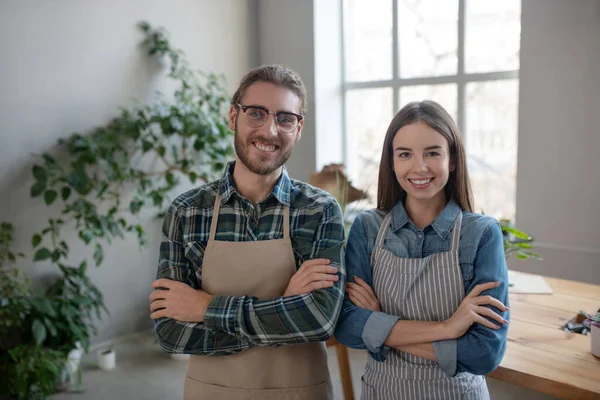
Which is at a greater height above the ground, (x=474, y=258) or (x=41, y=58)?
(x=41, y=58)

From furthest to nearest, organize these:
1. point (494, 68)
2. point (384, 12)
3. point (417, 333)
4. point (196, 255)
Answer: point (384, 12) → point (494, 68) → point (196, 255) → point (417, 333)

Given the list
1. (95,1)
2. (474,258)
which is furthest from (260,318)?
(95,1)

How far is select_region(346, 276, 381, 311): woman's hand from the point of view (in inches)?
56.1

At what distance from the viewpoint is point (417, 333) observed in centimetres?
133

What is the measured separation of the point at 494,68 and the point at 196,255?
2865 mm

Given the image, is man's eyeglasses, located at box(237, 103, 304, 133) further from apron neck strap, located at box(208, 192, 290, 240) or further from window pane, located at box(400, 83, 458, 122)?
window pane, located at box(400, 83, 458, 122)

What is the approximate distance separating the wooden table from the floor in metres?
1.06

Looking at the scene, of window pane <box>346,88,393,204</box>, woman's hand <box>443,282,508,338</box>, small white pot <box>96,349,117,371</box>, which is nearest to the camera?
woman's hand <box>443,282,508,338</box>

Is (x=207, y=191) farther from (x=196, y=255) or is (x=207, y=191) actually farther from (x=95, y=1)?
(x=95, y=1)

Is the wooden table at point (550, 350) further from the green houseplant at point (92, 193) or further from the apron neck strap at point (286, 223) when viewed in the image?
the green houseplant at point (92, 193)

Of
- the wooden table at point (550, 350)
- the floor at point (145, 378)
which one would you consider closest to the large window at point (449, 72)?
the floor at point (145, 378)

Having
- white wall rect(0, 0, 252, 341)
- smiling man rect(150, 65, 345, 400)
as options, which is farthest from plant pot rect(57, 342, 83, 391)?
smiling man rect(150, 65, 345, 400)

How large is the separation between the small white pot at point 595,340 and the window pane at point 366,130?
267 cm

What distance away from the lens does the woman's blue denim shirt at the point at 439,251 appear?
4.22 ft
